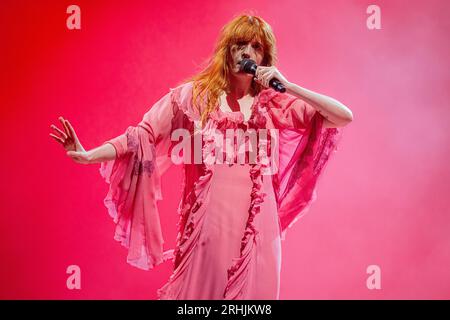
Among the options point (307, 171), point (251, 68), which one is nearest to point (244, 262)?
point (307, 171)

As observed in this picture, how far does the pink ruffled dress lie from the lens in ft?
6.84

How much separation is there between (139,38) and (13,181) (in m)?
0.84

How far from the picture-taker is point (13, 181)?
267cm

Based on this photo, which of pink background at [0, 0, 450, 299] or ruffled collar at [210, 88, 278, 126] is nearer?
ruffled collar at [210, 88, 278, 126]

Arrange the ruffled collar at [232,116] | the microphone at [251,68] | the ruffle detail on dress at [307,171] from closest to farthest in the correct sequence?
the microphone at [251,68], the ruffled collar at [232,116], the ruffle detail on dress at [307,171]

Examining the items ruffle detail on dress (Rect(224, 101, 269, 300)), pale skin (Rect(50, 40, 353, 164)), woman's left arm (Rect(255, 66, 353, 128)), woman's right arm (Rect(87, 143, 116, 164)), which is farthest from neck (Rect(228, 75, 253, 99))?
woman's right arm (Rect(87, 143, 116, 164))

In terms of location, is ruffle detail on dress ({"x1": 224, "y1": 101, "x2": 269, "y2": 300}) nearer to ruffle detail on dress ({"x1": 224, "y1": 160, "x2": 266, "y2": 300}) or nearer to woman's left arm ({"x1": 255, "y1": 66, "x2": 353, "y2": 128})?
ruffle detail on dress ({"x1": 224, "y1": 160, "x2": 266, "y2": 300})

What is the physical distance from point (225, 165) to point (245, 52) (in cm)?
42

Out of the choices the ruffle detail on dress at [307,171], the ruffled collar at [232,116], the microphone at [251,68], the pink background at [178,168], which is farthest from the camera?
the pink background at [178,168]

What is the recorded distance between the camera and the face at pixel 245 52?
7.14 ft

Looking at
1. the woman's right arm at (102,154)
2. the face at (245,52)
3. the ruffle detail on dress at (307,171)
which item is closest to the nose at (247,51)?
the face at (245,52)

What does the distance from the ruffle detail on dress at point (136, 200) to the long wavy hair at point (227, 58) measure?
0.26 meters

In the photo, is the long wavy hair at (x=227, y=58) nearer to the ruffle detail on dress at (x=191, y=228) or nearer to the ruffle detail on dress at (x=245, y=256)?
the ruffle detail on dress at (x=191, y=228)
